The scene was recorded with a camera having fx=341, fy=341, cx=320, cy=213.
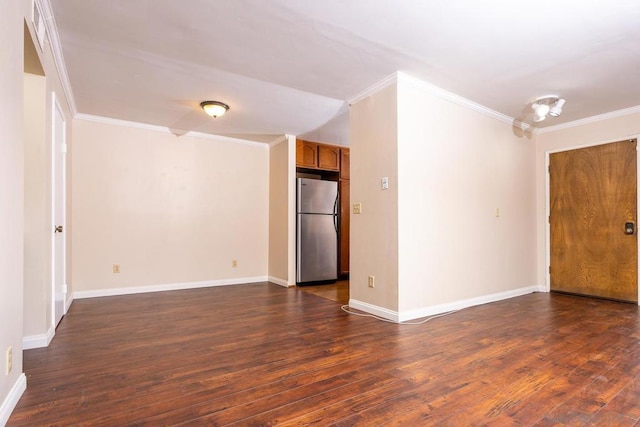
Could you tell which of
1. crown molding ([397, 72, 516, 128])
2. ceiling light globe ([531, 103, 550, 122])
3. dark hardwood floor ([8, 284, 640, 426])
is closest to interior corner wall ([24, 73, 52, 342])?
dark hardwood floor ([8, 284, 640, 426])

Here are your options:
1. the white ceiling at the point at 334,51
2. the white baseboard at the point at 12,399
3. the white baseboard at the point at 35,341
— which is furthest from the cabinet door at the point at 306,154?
the white baseboard at the point at 12,399

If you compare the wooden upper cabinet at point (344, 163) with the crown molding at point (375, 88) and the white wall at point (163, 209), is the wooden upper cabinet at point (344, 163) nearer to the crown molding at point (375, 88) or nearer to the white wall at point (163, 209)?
the white wall at point (163, 209)

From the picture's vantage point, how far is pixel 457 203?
12.1ft

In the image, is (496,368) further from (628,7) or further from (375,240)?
(628,7)

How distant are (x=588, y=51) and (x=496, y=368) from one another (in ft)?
8.37

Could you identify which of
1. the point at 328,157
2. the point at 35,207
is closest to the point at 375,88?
the point at 328,157

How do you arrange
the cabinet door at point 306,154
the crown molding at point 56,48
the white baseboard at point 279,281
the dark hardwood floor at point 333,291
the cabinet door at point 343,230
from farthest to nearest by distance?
1. the cabinet door at point 343,230
2. the cabinet door at point 306,154
3. the white baseboard at point 279,281
4. the dark hardwood floor at point 333,291
5. the crown molding at point 56,48

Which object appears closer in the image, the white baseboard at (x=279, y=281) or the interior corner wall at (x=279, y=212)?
the white baseboard at (x=279, y=281)

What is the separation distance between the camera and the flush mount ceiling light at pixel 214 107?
378 centimetres

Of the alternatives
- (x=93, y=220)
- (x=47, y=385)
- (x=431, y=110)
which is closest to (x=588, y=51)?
(x=431, y=110)

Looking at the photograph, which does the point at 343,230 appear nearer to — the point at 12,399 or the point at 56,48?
the point at 56,48

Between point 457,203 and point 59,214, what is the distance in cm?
402

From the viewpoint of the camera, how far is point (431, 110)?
3.46m

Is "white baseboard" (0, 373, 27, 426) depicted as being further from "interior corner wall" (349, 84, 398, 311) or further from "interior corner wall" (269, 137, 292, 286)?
"interior corner wall" (269, 137, 292, 286)
